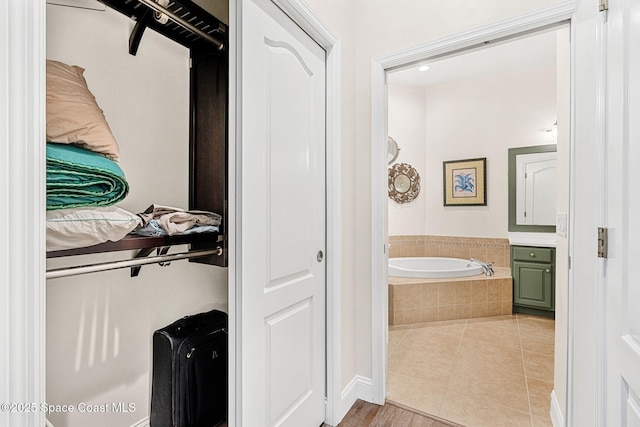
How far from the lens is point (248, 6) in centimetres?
120

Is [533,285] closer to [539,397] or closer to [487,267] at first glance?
[487,267]

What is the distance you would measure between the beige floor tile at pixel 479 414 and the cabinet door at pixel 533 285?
223 cm

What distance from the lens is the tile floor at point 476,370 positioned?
191 cm

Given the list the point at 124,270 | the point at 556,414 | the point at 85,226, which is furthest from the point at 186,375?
the point at 556,414

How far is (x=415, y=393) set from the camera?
2082mm

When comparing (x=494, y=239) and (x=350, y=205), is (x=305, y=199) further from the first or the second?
(x=494, y=239)

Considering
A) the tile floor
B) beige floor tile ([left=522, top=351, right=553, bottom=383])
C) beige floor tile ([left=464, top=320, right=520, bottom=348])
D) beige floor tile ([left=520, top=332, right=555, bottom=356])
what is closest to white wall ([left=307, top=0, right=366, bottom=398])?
the tile floor

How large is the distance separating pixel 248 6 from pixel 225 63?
0.23 meters

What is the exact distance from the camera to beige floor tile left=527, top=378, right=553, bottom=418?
6.20 feet

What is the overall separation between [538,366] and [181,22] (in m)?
3.19

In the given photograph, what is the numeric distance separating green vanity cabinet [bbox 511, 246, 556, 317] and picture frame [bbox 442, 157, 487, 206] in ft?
2.95

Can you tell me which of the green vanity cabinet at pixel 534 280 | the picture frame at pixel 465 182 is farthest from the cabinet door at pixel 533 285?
the picture frame at pixel 465 182

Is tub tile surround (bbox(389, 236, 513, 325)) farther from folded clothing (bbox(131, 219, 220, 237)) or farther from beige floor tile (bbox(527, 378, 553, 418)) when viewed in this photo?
folded clothing (bbox(131, 219, 220, 237))

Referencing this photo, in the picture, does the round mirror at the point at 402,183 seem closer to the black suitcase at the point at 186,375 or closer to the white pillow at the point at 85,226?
the black suitcase at the point at 186,375
